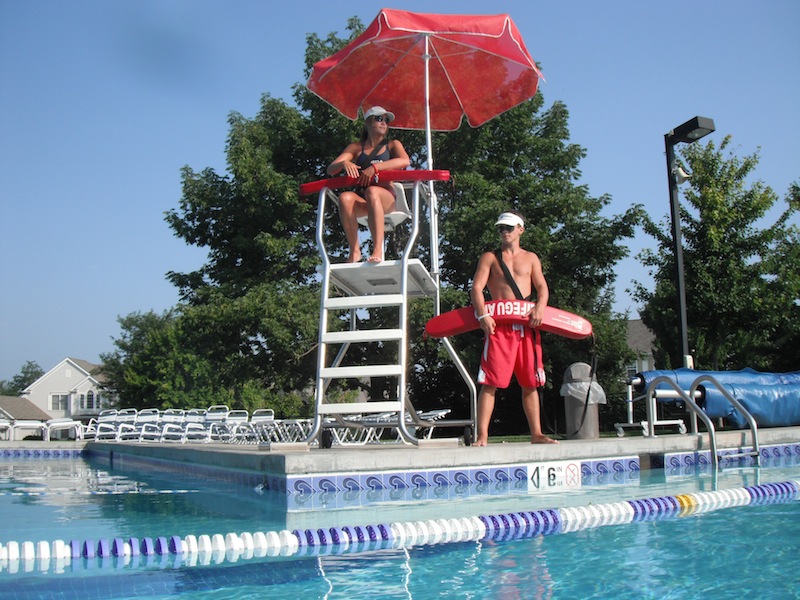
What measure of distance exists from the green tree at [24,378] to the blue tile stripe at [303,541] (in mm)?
136432

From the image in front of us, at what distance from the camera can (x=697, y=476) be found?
738cm

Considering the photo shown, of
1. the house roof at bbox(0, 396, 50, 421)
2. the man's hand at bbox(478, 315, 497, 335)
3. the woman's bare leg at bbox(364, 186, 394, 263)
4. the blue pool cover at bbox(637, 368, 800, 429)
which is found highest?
the woman's bare leg at bbox(364, 186, 394, 263)

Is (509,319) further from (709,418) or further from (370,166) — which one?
(709,418)

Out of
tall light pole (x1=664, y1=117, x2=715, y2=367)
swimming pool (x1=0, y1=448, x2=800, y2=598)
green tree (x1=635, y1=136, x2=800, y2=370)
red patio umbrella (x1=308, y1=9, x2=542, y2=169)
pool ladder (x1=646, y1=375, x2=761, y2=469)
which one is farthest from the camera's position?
green tree (x1=635, y1=136, x2=800, y2=370)

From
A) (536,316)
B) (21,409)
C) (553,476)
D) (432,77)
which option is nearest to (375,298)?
(536,316)

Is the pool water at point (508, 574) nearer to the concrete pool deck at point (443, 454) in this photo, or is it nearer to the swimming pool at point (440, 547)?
the swimming pool at point (440, 547)

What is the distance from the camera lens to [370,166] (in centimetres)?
729

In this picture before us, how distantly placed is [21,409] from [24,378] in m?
70.2

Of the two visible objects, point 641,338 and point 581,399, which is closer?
point 581,399

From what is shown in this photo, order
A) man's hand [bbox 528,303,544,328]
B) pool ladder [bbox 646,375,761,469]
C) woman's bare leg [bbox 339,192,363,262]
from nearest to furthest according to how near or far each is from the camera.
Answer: man's hand [bbox 528,303,544,328] < woman's bare leg [bbox 339,192,363,262] < pool ladder [bbox 646,375,761,469]

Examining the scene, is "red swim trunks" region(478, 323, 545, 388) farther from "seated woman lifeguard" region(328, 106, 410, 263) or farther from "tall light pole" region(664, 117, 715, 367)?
"tall light pole" region(664, 117, 715, 367)

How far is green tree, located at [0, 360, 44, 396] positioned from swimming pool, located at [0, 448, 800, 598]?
13533 cm

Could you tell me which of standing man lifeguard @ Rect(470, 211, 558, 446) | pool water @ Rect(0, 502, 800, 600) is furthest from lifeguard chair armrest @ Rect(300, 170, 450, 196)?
pool water @ Rect(0, 502, 800, 600)

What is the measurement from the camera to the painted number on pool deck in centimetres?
654
